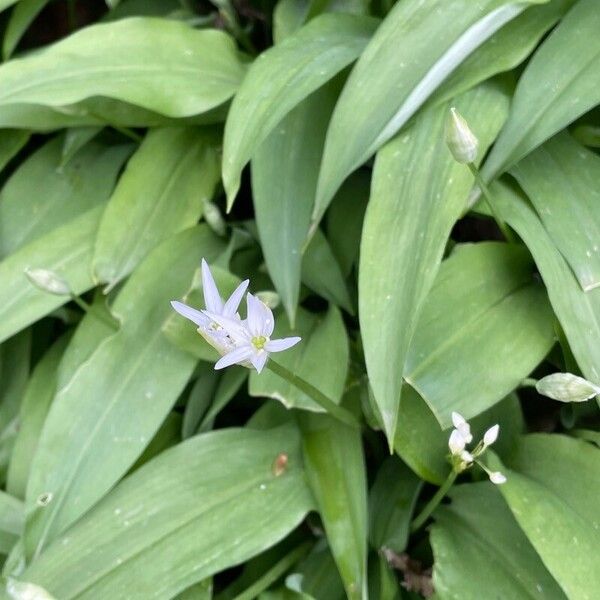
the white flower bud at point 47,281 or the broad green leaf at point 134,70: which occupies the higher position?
the broad green leaf at point 134,70

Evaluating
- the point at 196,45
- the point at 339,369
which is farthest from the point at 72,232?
the point at 339,369

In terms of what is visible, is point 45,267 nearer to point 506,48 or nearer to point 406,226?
point 406,226

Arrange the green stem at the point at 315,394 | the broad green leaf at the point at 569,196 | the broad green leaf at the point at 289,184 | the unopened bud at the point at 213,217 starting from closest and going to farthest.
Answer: the green stem at the point at 315,394
the broad green leaf at the point at 569,196
the broad green leaf at the point at 289,184
the unopened bud at the point at 213,217

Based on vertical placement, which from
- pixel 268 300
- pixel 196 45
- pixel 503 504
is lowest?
pixel 503 504

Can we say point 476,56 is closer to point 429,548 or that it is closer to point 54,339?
point 429,548

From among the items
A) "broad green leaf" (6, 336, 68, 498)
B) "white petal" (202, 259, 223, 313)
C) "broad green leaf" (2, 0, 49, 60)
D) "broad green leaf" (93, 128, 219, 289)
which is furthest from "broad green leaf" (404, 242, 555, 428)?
"broad green leaf" (2, 0, 49, 60)

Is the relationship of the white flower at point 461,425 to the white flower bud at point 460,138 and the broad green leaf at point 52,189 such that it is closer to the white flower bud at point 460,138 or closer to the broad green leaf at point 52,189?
the white flower bud at point 460,138

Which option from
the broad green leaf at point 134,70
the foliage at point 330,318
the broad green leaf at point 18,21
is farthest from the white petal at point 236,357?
the broad green leaf at point 18,21
